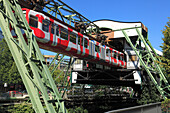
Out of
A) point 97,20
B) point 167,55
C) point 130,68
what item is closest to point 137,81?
point 130,68

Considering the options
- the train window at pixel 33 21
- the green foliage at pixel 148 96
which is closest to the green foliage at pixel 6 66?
the green foliage at pixel 148 96

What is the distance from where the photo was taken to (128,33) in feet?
86.2

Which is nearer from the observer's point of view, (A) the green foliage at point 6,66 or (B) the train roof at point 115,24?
(B) the train roof at point 115,24

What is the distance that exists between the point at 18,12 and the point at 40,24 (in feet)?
7.70

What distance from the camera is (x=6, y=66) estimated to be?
49.0 meters

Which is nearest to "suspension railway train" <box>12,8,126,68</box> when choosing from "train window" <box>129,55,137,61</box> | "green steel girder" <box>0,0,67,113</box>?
"green steel girder" <box>0,0,67,113</box>

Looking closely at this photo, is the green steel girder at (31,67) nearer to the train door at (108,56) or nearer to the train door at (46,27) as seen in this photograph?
the train door at (46,27)

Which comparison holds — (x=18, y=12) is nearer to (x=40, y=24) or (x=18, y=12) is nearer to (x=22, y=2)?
(x=40, y=24)

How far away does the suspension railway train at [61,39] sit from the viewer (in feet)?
40.4

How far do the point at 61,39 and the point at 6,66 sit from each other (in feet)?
127

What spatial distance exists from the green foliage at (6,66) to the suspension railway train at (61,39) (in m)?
33.2

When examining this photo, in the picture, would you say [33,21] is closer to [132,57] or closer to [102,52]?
[102,52]

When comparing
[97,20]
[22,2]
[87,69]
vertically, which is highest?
[97,20]

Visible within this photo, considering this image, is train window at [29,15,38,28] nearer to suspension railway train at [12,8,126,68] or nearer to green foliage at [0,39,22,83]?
suspension railway train at [12,8,126,68]
